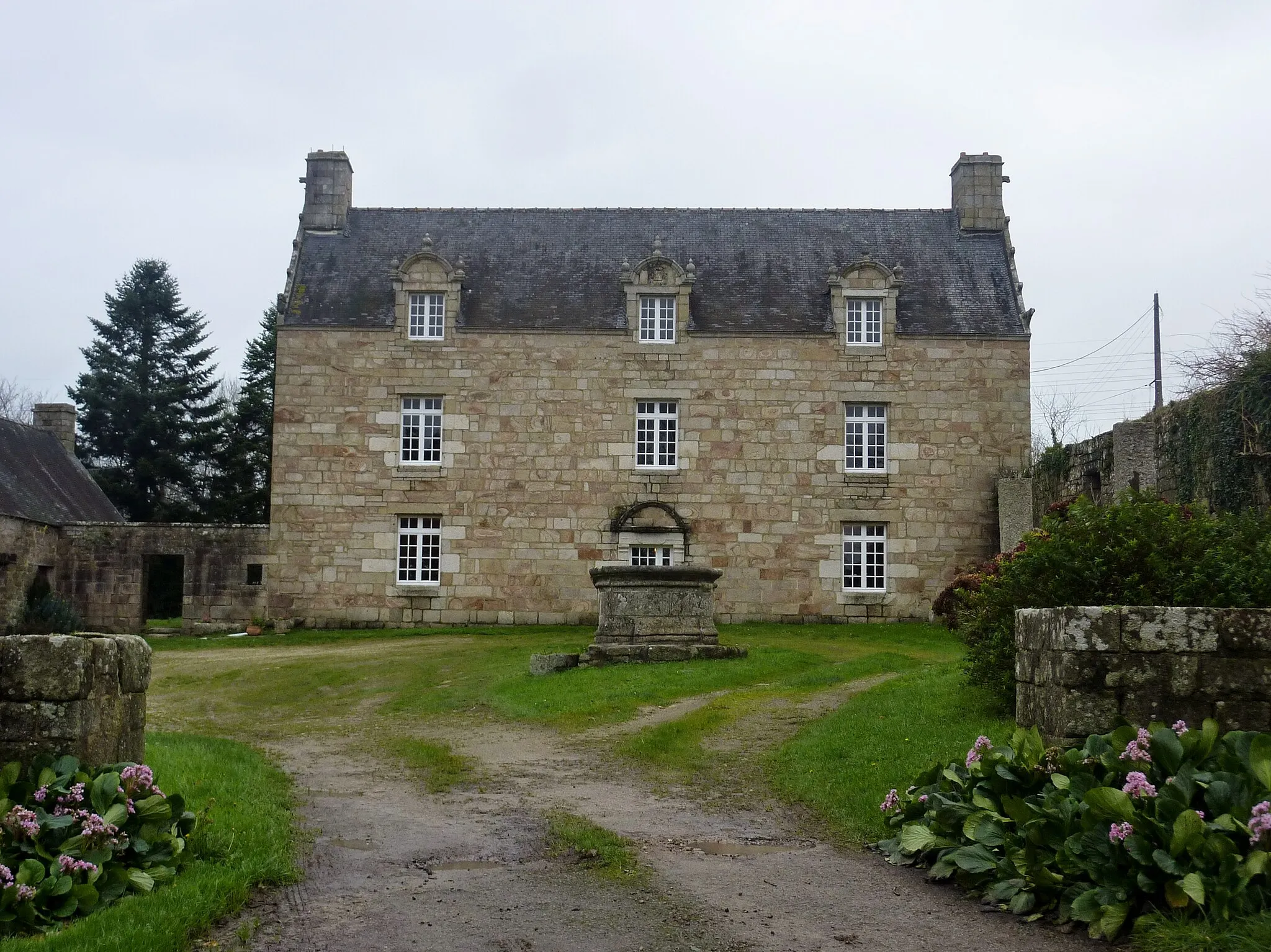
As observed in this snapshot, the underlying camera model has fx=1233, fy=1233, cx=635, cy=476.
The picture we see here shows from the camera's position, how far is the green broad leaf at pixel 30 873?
18.1 ft

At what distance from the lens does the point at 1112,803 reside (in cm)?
550

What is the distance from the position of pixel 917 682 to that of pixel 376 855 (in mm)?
8049

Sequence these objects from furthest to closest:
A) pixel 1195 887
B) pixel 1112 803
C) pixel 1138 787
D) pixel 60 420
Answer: pixel 60 420, pixel 1138 787, pixel 1112 803, pixel 1195 887

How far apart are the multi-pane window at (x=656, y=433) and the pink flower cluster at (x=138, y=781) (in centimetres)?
2081

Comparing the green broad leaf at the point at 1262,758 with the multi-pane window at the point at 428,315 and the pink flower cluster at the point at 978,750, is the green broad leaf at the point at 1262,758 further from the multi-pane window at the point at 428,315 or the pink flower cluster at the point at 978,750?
the multi-pane window at the point at 428,315

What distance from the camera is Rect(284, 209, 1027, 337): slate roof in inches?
1087

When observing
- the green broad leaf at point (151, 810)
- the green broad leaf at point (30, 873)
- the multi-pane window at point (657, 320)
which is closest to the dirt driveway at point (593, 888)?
the green broad leaf at point (151, 810)

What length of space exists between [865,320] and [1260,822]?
23219mm

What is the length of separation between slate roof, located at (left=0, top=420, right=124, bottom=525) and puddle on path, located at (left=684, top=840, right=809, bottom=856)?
22.7 metres

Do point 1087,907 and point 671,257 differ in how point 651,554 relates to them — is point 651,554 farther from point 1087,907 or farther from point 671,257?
point 1087,907

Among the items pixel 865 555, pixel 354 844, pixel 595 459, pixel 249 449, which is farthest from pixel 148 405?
pixel 354 844

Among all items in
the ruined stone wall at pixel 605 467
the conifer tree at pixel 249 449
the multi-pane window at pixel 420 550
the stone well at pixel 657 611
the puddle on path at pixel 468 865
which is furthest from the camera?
the conifer tree at pixel 249 449

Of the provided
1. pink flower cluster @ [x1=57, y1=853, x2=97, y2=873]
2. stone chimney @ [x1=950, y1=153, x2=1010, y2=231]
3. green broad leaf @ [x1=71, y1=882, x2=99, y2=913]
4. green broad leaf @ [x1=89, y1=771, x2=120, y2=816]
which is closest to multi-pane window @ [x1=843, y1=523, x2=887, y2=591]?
stone chimney @ [x1=950, y1=153, x2=1010, y2=231]

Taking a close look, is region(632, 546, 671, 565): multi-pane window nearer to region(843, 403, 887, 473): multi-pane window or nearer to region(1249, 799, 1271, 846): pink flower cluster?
region(843, 403, 887, 473): multi-pane window
